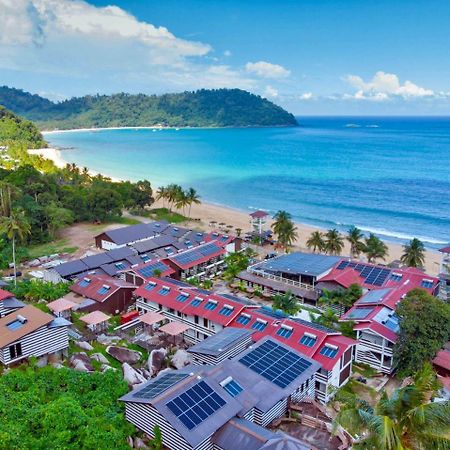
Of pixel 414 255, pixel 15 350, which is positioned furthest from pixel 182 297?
pixel 414 255

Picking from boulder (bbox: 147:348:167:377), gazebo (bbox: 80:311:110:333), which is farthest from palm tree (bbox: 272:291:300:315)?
gazebo (bbox: 80:311:110:333)

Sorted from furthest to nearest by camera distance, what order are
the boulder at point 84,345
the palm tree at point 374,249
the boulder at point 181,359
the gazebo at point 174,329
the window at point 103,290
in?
the palm tree at point 374,249 → the window at point 103,290 → the gazebo at point 174,329 → the boulder at point 84,345 → the boulder at point 181,359

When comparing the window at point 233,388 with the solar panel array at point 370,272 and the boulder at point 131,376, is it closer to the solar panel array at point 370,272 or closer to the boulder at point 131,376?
the boulder at point 131,376

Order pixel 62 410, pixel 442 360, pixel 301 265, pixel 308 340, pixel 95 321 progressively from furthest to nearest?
pixel 301 265
pixel 95 321
pixel 442 360
pixel 308 340
pixel 62 410

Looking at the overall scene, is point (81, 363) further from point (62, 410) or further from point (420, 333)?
point (420, 333)

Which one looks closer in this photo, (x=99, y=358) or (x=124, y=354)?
(x=99, y=358)

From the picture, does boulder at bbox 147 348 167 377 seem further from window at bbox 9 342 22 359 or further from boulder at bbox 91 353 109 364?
window at bbox 9 342 22 359

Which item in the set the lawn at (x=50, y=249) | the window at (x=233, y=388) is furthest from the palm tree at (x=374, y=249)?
the lawn at (x=50, y=249)

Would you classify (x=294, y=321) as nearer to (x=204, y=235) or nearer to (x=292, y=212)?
(x=204, y=235)
